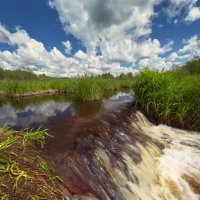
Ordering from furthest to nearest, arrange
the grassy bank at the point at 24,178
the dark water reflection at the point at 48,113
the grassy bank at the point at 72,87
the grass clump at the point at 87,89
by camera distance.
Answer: the grassy bank at the point at 72,87
the grass clump at the point at 87,89
the dark water reflection at the point at 48,113
the grassy bank at the point at 24,178

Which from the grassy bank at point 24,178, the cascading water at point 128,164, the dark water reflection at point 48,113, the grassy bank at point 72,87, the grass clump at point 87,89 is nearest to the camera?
the grassy bank at point 24,178

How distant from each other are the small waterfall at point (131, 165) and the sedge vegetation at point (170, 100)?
100 cm

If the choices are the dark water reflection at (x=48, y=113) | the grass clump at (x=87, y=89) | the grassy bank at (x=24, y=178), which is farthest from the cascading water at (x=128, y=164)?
the grass clump at (x=87, y=89)

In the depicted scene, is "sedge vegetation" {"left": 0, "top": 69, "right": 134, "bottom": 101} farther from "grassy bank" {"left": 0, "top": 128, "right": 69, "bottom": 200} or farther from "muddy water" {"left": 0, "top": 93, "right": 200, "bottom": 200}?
"grassy bank" {"left": 0, "top": 128, "right": 69, "bottom": 200}

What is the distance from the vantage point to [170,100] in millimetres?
7727

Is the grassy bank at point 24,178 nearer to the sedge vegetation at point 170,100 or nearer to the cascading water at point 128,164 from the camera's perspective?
the cascading water at point 128,164

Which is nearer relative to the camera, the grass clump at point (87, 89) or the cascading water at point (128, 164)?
the cascading water at point (128, 164)

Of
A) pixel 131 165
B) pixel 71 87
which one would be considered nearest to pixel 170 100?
pixel 131 165

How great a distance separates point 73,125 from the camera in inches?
244

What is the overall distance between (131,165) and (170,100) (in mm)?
4114

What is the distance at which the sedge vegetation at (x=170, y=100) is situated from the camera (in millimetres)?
7570

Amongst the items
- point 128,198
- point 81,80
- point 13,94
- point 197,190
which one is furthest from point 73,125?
point 13,94

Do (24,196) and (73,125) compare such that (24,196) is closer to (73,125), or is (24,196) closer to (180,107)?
(73,125)

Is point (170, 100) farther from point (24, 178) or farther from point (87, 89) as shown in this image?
point (24, 178)
